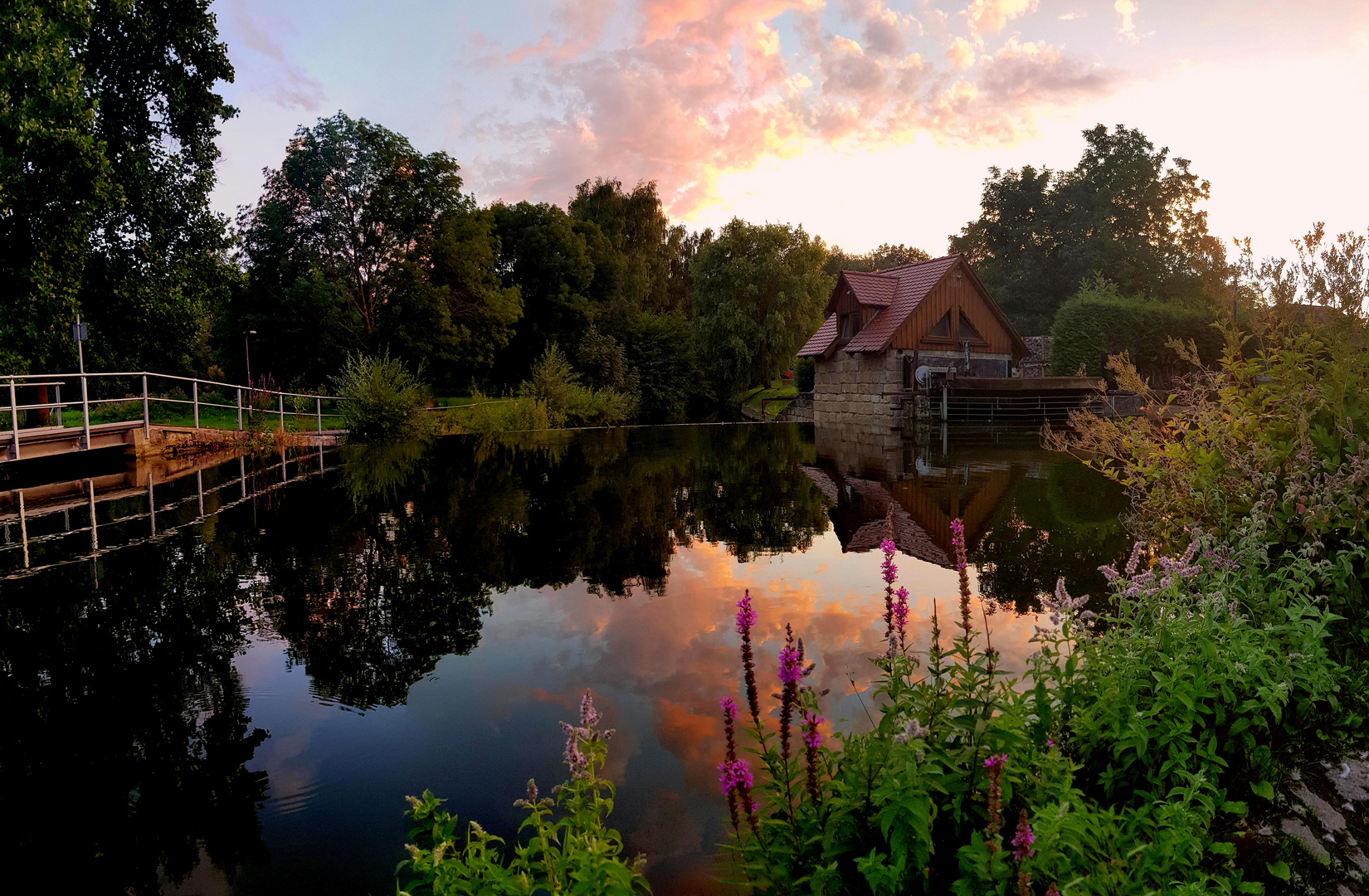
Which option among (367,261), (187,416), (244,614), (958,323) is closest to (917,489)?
(244,614)

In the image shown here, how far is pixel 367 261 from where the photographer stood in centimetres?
4044

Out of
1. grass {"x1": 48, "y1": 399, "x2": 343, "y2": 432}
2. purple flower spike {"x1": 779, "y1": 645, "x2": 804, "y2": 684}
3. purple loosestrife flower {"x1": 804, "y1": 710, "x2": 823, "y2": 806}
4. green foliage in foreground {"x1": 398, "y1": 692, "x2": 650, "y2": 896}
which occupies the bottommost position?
green foliage in foreground {"x1": 398, "y1": 692, "x2": 650, "y2": 896}

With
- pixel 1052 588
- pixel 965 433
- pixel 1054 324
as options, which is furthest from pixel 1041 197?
pixel 1052 588

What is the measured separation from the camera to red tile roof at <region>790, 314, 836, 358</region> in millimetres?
37922

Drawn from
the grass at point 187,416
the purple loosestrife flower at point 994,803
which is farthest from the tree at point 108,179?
the purple loosestrife flower at point 994,803

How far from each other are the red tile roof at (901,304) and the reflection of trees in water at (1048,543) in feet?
69.9

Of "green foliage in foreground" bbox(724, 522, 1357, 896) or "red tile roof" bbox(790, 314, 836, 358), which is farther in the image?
"red tile roof" bbox(790, 314, 836, 358)

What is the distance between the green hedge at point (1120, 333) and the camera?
117ft

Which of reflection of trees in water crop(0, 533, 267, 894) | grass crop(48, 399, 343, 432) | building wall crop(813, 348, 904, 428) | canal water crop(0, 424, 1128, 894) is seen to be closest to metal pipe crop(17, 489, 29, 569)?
canal water crop(0, 424, 1128, 894)

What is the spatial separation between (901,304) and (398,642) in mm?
32256

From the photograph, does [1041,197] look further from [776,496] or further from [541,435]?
[776,496]

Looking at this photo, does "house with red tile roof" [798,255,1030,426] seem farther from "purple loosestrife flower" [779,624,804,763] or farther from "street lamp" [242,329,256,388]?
"purple loosestrife flower" [779,624,804,763]

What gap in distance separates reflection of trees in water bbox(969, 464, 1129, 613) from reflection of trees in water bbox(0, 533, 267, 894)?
5344 mm

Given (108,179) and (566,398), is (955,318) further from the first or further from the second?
(108,179)
